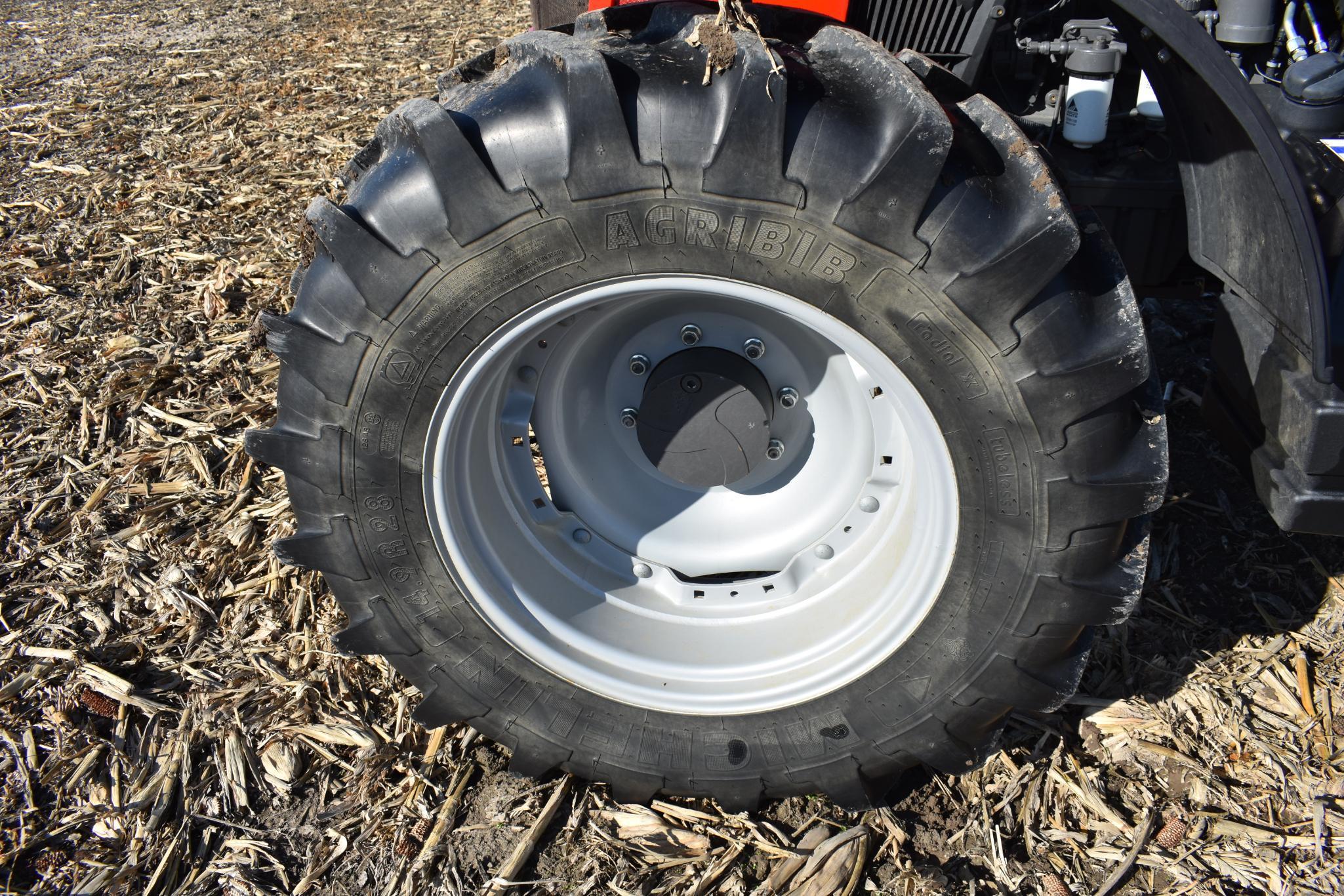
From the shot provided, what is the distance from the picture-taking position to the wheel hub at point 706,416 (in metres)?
2.29

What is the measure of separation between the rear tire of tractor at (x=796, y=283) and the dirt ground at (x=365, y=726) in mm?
510

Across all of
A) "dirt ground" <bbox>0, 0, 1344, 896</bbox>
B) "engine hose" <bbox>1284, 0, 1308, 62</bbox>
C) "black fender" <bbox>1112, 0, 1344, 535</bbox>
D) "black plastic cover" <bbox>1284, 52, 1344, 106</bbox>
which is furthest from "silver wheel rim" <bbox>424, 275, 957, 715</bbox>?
"engine hose" <bbox>1284, 0, 1308, 62</bbox>

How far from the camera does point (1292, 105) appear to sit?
2.36 m

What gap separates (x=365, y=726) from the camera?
2693 mm

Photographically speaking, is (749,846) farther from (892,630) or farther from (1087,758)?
(1087,758)

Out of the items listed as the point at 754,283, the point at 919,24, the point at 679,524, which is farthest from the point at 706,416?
the point at 919,24

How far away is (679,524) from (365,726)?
3.50 feet

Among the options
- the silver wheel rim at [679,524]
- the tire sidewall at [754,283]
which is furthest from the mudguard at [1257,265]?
the silver wheel rim at [679,524]

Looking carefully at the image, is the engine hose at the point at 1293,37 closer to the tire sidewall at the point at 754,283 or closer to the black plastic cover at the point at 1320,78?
the black plastic cover at the point at 1320,78

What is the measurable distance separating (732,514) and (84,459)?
100 inches

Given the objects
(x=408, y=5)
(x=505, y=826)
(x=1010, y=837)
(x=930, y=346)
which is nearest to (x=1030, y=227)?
(x=930, y=346)

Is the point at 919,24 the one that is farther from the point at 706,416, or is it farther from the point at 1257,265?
the point at 706,416

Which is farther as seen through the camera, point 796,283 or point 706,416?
point 706,416

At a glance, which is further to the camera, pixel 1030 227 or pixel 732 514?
pixel 732 514
